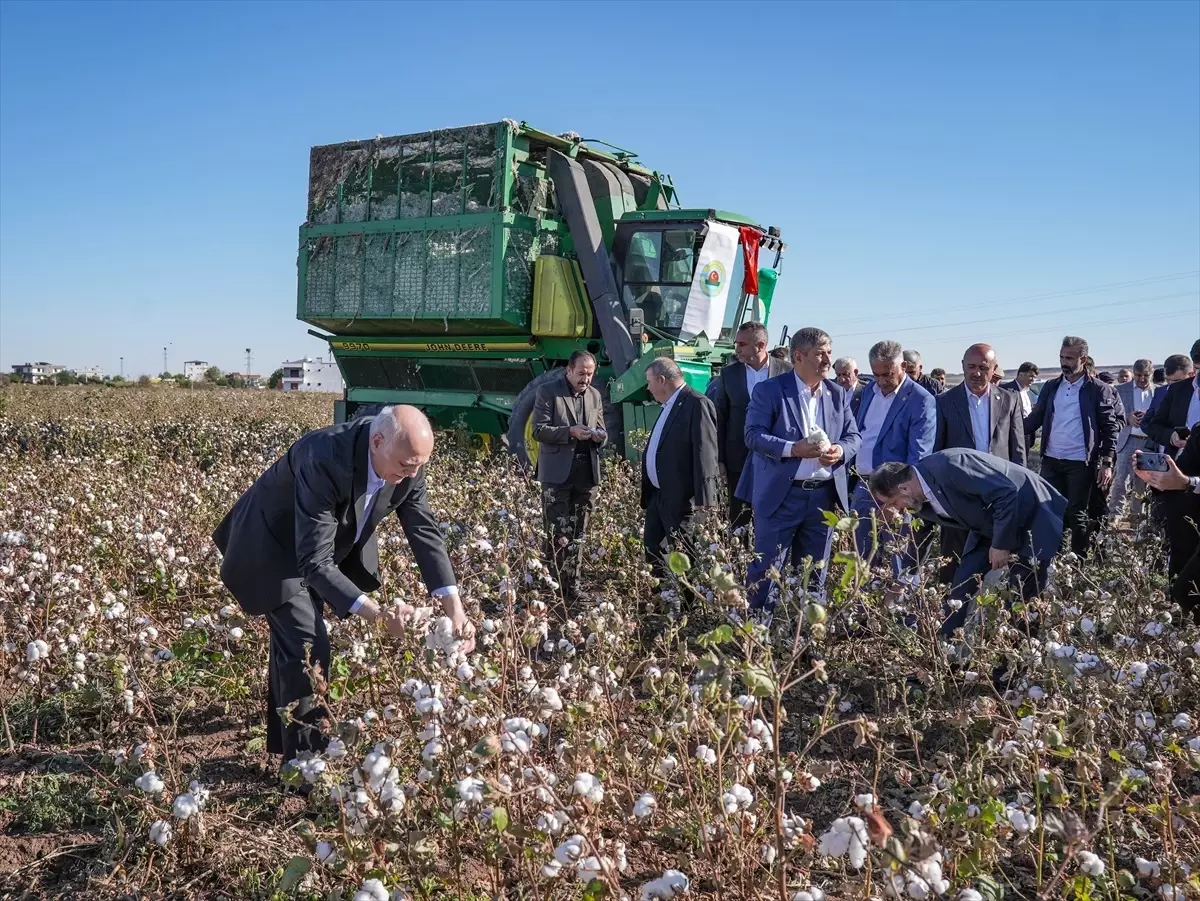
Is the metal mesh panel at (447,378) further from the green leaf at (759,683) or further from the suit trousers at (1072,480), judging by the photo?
the green leaf at (759,683)

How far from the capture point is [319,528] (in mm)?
3506

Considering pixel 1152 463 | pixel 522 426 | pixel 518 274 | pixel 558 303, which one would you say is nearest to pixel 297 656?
pixel 1152 463

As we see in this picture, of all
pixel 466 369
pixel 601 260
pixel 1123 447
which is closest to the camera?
pixel 1123 447

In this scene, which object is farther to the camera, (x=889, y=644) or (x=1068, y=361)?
(x=1068, y=361)

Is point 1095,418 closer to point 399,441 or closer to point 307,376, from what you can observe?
point 399,441

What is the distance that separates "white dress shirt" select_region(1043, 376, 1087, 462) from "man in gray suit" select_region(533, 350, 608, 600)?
3534 mm

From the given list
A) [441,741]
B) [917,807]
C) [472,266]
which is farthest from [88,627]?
[472,266]

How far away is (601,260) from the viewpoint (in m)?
11.3

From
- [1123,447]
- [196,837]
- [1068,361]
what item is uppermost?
[1068,361]

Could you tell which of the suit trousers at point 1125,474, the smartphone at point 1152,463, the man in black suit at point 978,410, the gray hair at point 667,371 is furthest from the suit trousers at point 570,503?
the suit trousers at point 1125,474

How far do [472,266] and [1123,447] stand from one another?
728cm

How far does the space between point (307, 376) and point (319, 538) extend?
217ft

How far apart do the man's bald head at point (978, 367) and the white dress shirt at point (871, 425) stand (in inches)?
21.1

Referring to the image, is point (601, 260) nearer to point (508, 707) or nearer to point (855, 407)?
point (855, 407)
